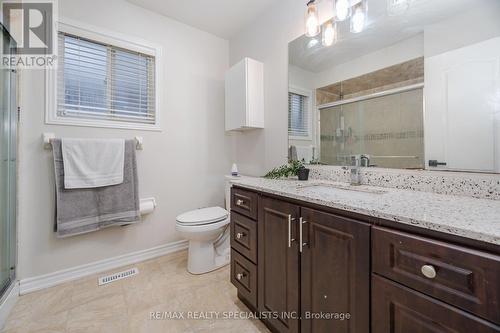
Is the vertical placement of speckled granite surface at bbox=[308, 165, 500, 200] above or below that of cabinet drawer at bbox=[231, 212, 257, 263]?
above

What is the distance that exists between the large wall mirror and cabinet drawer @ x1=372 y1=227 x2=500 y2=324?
670 mm

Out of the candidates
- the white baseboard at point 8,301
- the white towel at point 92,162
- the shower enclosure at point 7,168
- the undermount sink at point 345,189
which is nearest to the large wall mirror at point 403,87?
the undermount sink at point 345,189

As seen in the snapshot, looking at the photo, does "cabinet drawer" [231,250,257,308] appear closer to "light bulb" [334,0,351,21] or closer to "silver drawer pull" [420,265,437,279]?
"silver drawer pull" [420,265,437,279]

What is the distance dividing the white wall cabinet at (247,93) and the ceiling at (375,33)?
1.27ft

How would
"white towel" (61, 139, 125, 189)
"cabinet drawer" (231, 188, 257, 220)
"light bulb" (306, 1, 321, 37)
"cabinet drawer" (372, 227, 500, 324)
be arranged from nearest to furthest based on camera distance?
"cabinet drawer" (372, 227, 500, 324) → "cabinet drawer" (231, 188, 257, 220) → "light bulb" (306, 1, 321, 37) → "white towel" (61, 139, 125, 189)

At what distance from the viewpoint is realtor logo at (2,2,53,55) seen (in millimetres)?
1547

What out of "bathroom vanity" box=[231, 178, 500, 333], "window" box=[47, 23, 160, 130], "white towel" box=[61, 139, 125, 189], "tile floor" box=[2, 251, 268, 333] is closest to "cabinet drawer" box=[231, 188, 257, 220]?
"bathroom vanity" box=[231, 178, 500, 333]

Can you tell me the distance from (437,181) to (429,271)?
26.5 inches

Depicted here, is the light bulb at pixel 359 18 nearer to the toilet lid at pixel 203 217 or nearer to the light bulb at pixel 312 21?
the light bulb at pixel 312 21

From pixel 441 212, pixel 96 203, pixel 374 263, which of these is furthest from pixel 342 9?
pixel 96 203

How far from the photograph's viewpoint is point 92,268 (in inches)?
71.5

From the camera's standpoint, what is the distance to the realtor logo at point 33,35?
1.53 metres

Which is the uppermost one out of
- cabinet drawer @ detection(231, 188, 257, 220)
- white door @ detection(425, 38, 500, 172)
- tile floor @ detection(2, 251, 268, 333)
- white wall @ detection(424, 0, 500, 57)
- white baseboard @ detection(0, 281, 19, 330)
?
white wall @ detection(424, 0, 500, 57)

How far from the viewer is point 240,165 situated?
8.25 feet
